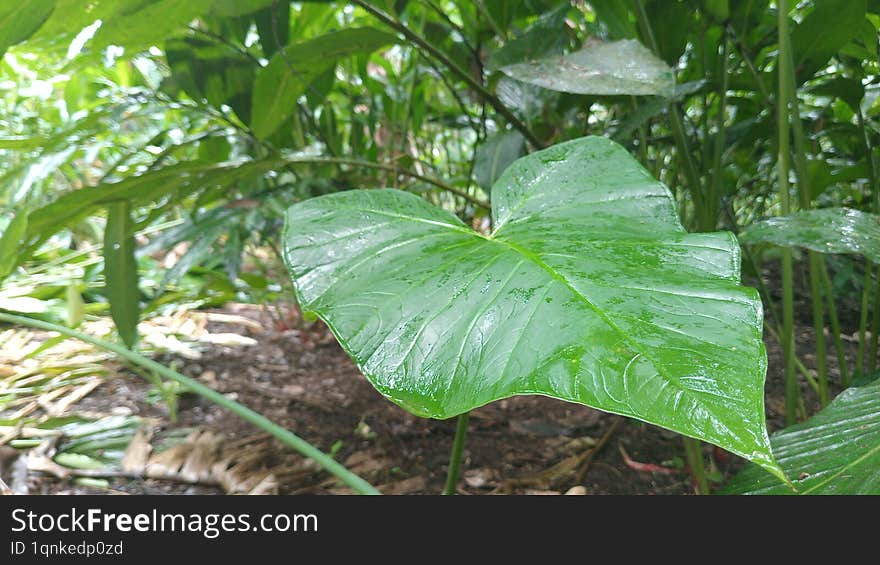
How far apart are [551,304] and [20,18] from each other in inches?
22.0

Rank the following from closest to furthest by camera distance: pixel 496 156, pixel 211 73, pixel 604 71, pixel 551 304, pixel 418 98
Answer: pixel 551 304, pixel 604 71, pixel 496 156, pixel 211 73, pixel 418 98

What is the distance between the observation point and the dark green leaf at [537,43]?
716mm

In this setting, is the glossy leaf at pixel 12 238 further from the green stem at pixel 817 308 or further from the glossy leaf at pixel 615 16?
the green stem at pixel 817 308

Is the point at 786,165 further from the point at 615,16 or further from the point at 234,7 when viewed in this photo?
the point at 234,7

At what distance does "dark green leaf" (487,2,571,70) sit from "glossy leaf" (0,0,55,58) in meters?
0.46

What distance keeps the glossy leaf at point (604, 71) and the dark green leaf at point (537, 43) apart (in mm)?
59

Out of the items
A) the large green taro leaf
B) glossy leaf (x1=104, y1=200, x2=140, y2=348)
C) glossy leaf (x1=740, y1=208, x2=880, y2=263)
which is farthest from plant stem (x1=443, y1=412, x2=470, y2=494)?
glossy leaf (x1=104, y1=200, x2=140, y2=348)

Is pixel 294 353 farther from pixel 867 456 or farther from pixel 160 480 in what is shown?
pixel 867 456

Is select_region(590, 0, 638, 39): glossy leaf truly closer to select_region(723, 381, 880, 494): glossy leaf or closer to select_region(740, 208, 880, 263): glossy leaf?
select_region(740, 208, 880, 263): glossy leaf

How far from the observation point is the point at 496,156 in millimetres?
804

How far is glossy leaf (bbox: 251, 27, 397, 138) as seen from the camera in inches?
27.5


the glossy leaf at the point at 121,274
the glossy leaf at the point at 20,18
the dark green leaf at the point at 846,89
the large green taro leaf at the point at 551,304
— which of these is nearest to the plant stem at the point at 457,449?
the large green taro leaf at the point at 551,304

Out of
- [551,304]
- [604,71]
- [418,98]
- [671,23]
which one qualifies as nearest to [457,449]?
[551,304]

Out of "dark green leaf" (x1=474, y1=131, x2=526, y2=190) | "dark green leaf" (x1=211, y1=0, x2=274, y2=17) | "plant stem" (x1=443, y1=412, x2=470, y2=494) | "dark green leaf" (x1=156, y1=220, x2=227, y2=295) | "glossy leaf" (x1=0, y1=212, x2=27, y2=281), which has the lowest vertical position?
"plant stem" (x1=443, y1=412, x2=470, y2=494)
